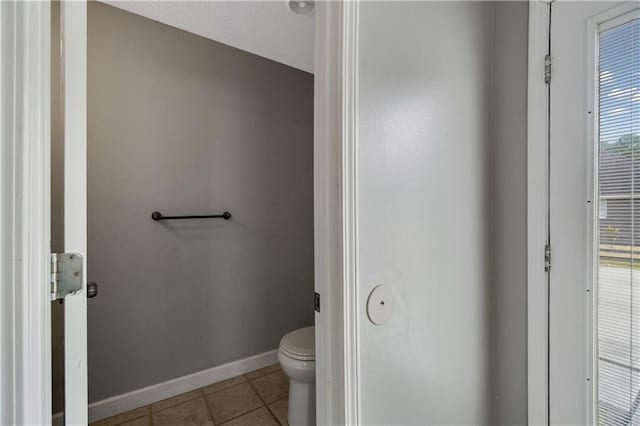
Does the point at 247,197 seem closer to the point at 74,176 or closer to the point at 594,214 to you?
the point at 74,176

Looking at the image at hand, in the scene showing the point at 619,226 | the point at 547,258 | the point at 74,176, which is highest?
the point at 74,176

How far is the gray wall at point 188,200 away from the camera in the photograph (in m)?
1.65

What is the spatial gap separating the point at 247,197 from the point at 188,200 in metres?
0.42

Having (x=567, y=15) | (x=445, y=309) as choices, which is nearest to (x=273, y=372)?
(x=445, y=309)

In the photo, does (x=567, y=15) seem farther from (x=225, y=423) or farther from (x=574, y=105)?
(x=225, y=423)

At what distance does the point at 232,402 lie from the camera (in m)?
1.79

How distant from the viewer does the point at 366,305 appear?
831 millimetres

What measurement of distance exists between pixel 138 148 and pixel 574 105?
2.18 meters

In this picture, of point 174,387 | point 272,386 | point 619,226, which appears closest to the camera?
point 619,226

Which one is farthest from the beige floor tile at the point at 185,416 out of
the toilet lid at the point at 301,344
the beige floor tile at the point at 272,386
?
the toilet lid at the point at 301,344

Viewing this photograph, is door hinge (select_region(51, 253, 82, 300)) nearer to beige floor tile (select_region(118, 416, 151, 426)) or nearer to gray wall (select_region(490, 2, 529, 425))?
gray wall (select_region(490, 2, 529, 425))

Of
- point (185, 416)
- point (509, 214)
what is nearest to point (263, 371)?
point (185, 416)

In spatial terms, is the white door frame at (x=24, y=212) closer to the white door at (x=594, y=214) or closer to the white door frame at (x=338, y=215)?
the white door frame at (x=338, y=215)

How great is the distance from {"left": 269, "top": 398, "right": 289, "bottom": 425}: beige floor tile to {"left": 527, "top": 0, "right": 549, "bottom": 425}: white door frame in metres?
1.25
